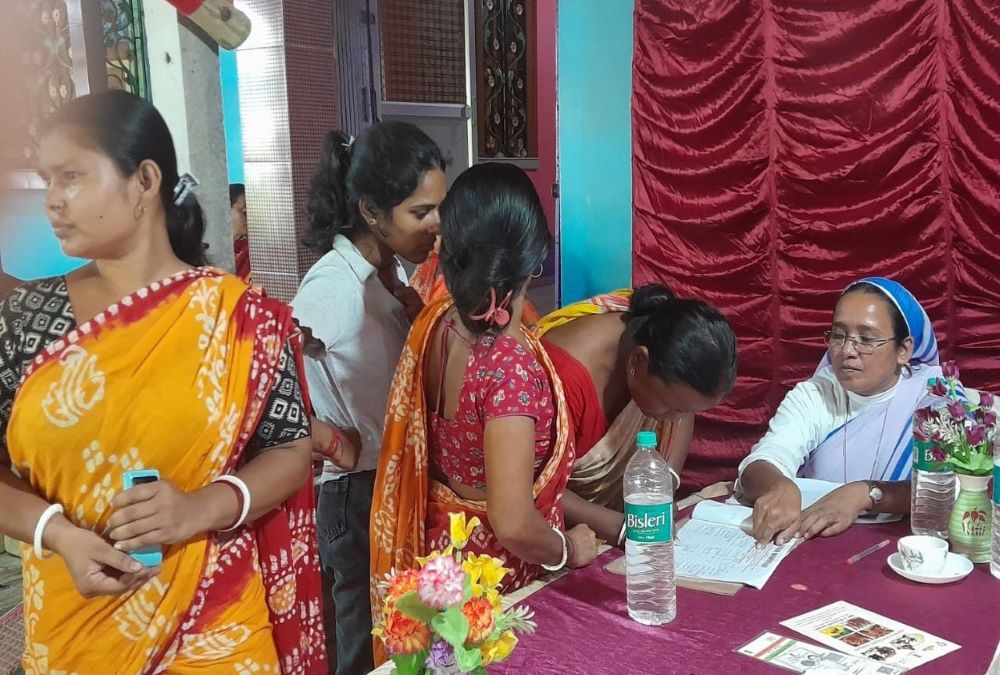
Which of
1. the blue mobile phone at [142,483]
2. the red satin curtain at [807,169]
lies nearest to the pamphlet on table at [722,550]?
the blue mobile phone at [142,483]

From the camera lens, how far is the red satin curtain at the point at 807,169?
121 inches

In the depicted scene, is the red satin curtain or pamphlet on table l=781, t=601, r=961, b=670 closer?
pamphlet on table l=781, t=601, r=961, b=670

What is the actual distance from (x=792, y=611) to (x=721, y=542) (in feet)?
0.95

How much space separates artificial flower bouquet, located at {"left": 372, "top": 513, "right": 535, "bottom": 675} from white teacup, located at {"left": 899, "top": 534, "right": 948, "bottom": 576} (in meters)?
0.86

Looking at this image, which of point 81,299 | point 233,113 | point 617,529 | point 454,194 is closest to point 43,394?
point 81,299

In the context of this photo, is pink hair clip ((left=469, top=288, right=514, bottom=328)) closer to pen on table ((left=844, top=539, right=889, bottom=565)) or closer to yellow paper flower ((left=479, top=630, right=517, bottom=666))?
yellow paper flower ((left=479, top=630, right=517, bottom=666))

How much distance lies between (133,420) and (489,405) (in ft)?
1.66

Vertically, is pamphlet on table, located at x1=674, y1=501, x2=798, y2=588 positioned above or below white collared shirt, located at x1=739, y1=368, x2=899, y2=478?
below

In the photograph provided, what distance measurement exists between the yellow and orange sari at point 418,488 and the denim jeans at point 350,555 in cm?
17

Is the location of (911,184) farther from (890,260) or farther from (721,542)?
(721,542)

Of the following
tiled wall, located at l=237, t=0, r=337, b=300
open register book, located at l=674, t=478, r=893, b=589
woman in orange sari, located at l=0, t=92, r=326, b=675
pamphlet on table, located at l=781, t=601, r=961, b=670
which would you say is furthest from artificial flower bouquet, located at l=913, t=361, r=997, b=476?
tiled wall, located at l=237, t=0, r=337, b=300

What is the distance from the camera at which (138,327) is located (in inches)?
43.4

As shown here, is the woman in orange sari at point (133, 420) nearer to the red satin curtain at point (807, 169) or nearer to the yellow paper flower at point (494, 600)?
the yellow paper flower at point (494, 600)

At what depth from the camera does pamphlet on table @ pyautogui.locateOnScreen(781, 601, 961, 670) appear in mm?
1188
